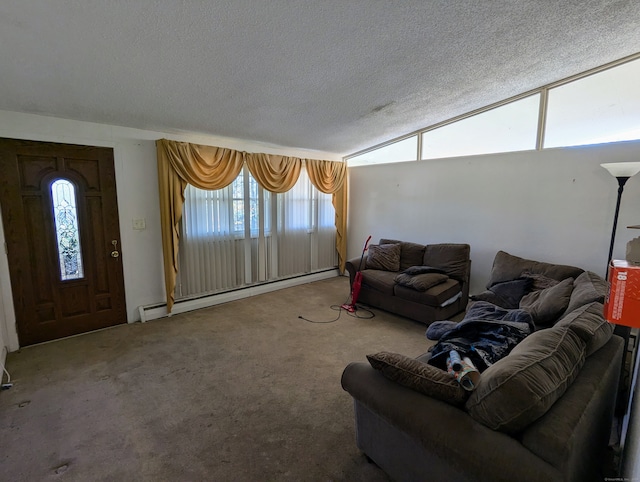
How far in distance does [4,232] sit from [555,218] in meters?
5.77

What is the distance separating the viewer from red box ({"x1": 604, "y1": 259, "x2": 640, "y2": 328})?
2.97ft

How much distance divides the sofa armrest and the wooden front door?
326cm

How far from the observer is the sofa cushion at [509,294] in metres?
3.07

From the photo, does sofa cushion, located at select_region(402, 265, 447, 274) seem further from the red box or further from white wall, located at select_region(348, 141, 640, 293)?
the red box

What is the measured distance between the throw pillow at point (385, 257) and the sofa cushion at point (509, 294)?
50.7 inches

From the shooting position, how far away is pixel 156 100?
111 inches

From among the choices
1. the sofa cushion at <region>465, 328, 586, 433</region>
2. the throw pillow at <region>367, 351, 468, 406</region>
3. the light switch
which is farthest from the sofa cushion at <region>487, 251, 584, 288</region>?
the light switch

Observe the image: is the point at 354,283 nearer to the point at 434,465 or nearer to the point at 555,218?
the point at 555,218

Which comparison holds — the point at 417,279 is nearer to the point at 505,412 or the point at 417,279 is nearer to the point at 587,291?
the point at 587,291

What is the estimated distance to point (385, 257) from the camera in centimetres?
438

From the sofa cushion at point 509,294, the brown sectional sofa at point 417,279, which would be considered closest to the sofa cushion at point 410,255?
the brown sectional sofa at point 417,279

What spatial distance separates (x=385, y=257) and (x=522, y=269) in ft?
5.45

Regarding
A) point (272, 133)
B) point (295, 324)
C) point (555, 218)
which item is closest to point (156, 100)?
point (272, 133)

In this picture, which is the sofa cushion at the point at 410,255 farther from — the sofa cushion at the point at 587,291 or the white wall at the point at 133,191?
the white wall at the point at 133,191
